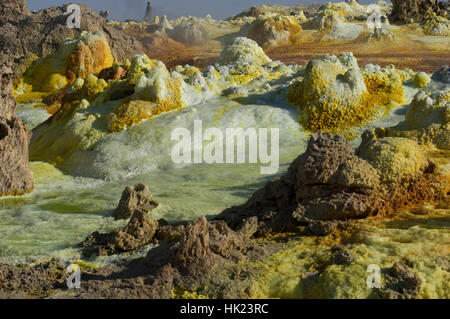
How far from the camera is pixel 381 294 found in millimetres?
4863

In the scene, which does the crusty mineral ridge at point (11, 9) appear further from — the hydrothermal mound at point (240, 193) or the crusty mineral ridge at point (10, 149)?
the crusty mineral ridge at point (10, 149)

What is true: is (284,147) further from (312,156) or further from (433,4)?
(433,4)

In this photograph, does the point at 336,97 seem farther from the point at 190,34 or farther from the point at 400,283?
the point at 190,34

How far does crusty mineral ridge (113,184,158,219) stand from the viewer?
9.98 metres

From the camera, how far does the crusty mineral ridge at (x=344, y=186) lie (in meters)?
7.25

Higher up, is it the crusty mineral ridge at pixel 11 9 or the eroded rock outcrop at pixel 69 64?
the crusty mineral ridge at pixel 11 9

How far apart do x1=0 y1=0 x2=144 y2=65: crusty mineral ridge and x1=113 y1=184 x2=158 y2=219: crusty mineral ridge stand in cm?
2555

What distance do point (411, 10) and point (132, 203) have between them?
51.2 meters

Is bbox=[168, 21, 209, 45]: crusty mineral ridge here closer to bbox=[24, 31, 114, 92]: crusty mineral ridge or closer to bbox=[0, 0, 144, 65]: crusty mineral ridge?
bbox=[0, 0, 144, 65]: crusty mineral ridge

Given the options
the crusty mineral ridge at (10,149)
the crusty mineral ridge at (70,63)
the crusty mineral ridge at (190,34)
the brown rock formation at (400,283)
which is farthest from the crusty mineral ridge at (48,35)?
the brown rock formation at (400,283)

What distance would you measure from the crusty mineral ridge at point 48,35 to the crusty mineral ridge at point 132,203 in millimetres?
25554

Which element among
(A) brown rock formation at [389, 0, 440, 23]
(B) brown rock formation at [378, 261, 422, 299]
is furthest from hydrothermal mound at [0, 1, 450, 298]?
(A) brown rock formation at [389, 0, 440, 23]

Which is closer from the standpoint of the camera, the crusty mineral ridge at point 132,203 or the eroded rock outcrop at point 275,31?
the crusty mineral ridge at point 132,203

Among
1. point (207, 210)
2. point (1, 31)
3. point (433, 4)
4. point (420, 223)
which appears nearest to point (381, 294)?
point (420, 223)
